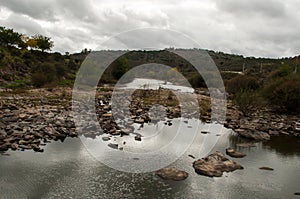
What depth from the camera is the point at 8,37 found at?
62562 millimetres

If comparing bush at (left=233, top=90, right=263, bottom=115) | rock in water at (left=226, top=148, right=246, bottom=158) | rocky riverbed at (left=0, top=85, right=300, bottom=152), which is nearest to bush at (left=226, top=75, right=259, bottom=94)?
rocky riverbed at (left=0, top=85, right=300, bottom=152)

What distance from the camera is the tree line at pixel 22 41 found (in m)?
62.5

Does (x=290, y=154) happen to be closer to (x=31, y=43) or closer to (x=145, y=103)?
(x=145, y=103)

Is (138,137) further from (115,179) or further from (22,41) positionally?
(22,41)

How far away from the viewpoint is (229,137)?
20469 mm

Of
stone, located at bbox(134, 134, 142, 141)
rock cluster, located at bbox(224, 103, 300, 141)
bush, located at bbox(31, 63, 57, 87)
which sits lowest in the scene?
stone, located at bbox(134, 134, 142, 141)

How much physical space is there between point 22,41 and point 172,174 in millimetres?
66423

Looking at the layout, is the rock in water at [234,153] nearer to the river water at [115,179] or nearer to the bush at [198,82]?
the river water at [115,179]

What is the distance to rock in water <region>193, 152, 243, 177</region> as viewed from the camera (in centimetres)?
1339

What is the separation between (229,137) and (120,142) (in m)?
8.23

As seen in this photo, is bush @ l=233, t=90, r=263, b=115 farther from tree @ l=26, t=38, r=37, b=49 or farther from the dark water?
tree @ l=26, t=38, r=37, b=49

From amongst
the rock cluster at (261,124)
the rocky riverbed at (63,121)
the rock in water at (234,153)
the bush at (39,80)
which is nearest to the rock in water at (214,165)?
the rock in water at (234,153)

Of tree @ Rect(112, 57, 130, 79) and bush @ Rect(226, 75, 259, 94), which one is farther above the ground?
tree @ Rect(112, 57, 130, 79)

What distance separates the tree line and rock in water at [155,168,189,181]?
6119 cm
